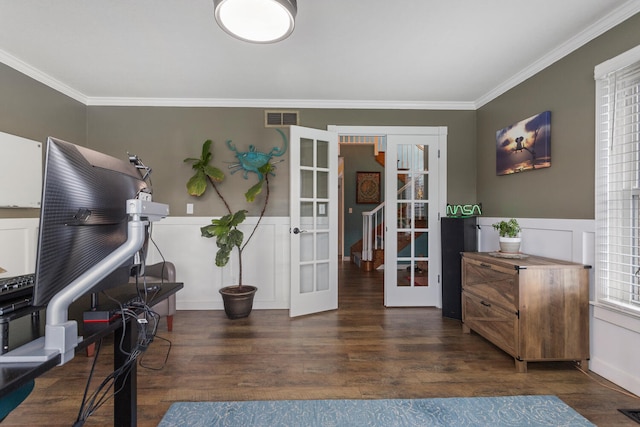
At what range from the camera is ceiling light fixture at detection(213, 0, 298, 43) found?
159 centimetres

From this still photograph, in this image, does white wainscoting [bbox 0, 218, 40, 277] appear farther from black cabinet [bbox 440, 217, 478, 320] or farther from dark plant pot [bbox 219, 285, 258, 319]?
black cabinet [bbox 440, 217, 478, 320]

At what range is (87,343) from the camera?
84 cm

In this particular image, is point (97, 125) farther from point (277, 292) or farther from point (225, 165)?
point (277, 292)

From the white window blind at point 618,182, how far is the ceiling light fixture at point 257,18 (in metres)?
2.11

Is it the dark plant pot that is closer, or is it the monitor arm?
the monitor arm

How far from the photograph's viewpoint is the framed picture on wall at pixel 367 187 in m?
7.51

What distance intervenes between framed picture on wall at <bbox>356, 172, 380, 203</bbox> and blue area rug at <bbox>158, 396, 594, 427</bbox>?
5.82 meters

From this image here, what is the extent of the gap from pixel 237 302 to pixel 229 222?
832mm

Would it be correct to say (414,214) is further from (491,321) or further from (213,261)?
(213,261)

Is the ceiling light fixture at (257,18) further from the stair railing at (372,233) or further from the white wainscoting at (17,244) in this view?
the stair railing at (372,233)

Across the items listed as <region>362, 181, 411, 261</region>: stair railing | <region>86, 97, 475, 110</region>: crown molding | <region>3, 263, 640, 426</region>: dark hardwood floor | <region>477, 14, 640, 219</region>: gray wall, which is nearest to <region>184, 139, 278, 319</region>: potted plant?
<region>3, 263, 640, 426</region>: dark hardwood floor

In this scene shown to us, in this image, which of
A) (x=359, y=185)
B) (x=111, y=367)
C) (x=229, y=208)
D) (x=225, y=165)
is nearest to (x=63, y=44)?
(x=225, y=165)

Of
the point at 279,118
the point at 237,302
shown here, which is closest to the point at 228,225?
the point at 237,302

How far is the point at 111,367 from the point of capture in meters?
2.24
